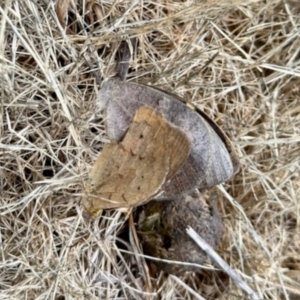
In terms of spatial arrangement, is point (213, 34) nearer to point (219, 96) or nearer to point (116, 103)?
point (219, 96)

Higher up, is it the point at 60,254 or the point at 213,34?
the point at 213,34

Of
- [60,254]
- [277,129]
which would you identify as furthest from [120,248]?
[277,129]
